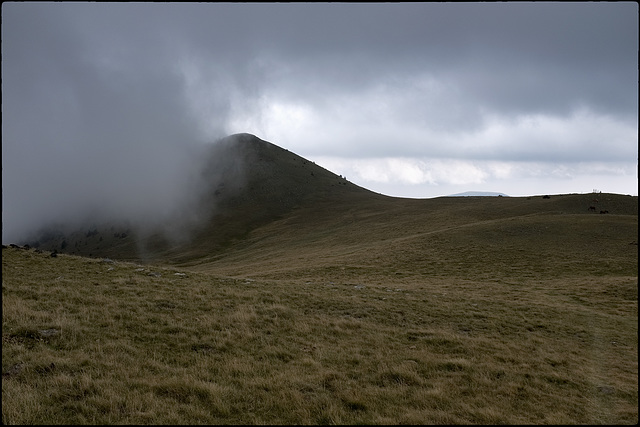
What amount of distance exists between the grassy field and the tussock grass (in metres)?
0.06

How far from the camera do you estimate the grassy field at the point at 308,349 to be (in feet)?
28.3

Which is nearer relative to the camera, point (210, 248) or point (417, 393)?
point (417, 393)

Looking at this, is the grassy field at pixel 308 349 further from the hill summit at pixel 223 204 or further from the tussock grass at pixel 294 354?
the hill summit at pixel 223 204

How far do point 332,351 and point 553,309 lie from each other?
1598 cm

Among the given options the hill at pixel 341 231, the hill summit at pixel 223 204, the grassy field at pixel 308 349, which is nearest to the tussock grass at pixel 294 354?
the grassy field at pixel 308 349

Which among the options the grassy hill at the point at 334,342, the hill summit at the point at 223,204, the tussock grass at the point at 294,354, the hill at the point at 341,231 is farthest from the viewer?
the hill summit at the point at 223,204

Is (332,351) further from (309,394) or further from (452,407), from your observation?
(452,407)

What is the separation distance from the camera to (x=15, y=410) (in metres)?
7.77

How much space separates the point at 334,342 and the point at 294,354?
207 cm

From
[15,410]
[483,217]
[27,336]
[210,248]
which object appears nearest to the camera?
[15,410]

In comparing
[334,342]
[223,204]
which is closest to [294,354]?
[334,342]

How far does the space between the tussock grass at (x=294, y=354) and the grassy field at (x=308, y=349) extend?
57 millimetres

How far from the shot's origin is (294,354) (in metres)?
12.2

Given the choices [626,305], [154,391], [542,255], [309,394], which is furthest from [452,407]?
[542,255]
